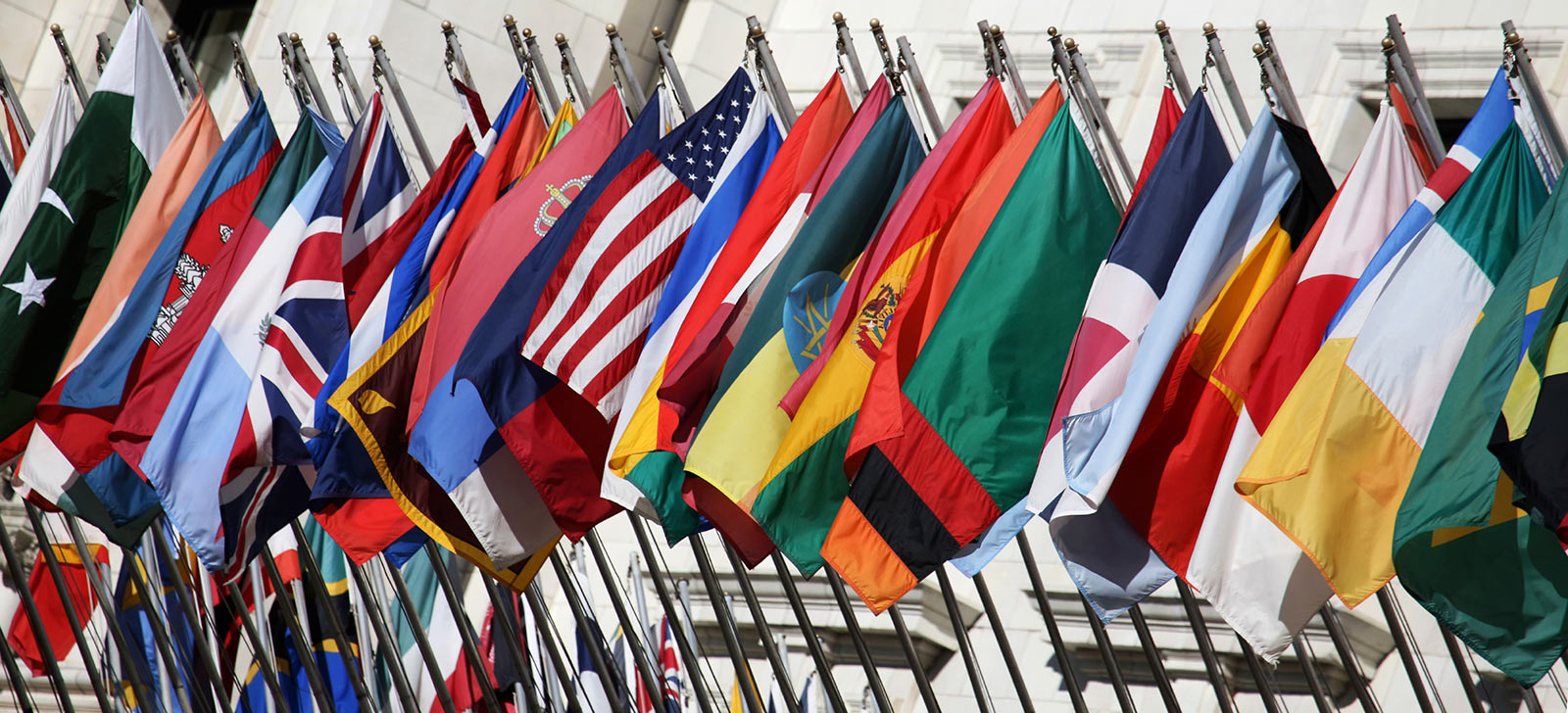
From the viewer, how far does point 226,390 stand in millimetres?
12375

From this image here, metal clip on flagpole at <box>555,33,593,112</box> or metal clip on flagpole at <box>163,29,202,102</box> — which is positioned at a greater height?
metal clip on flagpole at <box>163,29,202,102</box>

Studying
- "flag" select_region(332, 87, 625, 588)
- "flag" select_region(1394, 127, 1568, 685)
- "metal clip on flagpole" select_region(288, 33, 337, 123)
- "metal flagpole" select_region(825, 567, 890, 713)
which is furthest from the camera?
"metal clip on flagpole" select_region(288, 33, 337, 123)

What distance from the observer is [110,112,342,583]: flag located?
471 inches

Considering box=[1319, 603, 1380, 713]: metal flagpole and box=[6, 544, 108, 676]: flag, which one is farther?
box=[6, 544, 108, 676]: flag

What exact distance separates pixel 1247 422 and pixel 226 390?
6.52 metres

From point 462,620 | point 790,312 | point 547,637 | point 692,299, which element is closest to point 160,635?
point 462,620

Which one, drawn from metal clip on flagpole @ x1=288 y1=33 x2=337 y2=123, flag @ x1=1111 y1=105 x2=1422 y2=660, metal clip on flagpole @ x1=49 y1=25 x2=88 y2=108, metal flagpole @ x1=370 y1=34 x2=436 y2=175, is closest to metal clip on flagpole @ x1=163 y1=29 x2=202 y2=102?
metal clip on flagpole @ x1=49 y1=25 x2=88 y2=108

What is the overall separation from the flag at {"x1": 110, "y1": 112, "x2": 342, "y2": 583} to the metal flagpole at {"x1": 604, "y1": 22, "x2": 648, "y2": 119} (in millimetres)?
2173

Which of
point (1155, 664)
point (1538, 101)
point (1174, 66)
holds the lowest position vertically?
point (1155, 664)

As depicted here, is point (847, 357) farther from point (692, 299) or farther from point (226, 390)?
point (226, 390)

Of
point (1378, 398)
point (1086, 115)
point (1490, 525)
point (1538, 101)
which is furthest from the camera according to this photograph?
point (1086, 115)

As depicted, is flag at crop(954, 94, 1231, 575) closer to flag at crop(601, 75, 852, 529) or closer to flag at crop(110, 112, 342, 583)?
flag at crop(601, 75, 852, 529)

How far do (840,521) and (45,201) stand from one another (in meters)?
7.15

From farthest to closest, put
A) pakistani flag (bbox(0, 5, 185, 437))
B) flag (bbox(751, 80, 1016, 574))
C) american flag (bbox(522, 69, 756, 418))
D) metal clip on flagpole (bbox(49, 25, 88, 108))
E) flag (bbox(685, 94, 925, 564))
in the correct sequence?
1. metal clip on flagpole (bbox(49, 25, 88, 108))
2. pakistani flag (bbox(0, 5, 185, 437))
3. american flag (bbox(522, 69, 756, 418))
4. flag (bbox(685, 94, 925, 564))
5. flag (bbox(751, 80, 1016, 574))
